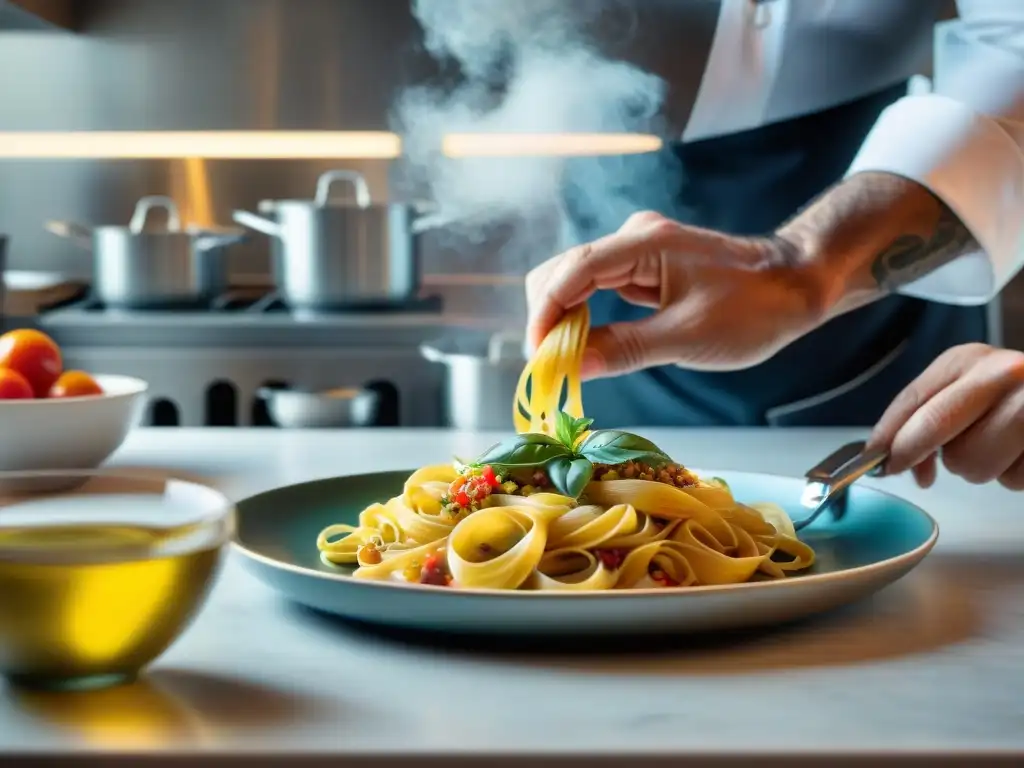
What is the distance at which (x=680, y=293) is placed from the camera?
1.30 metres

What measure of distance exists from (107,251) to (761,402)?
1644 mm

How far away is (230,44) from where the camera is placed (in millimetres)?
3709

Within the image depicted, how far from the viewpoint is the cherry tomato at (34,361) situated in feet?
4.58

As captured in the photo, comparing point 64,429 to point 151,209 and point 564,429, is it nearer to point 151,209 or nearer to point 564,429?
point 564,429

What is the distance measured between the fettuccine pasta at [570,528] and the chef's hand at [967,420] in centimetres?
15

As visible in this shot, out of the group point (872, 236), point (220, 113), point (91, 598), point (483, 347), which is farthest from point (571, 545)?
point (220, 113)

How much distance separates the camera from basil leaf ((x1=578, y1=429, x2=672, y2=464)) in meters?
0.88

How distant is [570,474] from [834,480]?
0.27 m

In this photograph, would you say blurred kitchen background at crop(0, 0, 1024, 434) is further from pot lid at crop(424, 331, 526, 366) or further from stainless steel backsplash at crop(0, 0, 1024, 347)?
pot lid at crop(424, 331, 526, 366)

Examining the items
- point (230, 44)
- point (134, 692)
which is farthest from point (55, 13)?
point (134, 692)

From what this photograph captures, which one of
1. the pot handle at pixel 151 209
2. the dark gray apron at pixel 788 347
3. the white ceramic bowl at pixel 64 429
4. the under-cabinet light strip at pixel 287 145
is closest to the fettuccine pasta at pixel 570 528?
the white ceramic bowl at pixel 64 429

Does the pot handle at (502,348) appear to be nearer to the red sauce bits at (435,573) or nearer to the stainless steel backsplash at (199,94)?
the stainless steel backsplash at (199,94)

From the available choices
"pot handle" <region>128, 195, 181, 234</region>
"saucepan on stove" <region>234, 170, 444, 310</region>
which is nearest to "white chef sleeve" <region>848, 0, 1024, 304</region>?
"saucepan on stove" <region>234, 170, 444, 310</region>

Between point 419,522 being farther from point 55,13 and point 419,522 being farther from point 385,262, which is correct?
point 55,13
